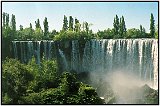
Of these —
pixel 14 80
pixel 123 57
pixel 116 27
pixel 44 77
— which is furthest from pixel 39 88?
pixel 116 27

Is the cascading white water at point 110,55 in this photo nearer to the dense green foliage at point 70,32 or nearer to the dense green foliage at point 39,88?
the dense green foliage at point 70,32

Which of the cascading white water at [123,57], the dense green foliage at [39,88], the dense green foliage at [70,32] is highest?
the dense green foliage at [70,32]

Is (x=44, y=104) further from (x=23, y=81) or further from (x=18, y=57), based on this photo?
(x=18, y=57)

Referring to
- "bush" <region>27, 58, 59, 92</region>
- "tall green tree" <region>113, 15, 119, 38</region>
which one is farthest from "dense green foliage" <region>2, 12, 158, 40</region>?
"bush" <region>27, 58, 59, 92</region>

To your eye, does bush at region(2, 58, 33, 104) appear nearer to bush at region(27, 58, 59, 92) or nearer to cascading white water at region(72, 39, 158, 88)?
bush at region(27, 58, 59, 92)

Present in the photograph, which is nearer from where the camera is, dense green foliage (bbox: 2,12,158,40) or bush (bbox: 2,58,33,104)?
bush (bbox: 2,58,33,104)

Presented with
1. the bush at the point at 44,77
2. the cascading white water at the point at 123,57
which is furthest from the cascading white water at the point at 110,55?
the bush at the point at 44,77
